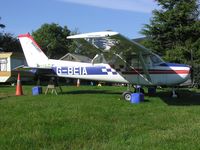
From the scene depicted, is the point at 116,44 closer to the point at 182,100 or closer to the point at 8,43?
the point at 182,100

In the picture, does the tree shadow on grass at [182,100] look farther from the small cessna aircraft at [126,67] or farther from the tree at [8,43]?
the tree at [8,43]

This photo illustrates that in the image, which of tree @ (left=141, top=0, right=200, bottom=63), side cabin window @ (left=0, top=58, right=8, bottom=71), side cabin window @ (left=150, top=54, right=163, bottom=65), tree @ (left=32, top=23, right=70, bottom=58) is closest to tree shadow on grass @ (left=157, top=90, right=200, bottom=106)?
side cabin window @ (left=150, top=54, right=163, bottom=65)

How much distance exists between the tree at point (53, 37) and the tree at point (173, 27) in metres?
42.2

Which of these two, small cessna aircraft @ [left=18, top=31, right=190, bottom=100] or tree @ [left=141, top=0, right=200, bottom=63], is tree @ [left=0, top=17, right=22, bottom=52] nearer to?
tree @ [left=141, top=0, right=200, bottom=63]

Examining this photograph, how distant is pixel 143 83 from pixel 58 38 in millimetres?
61786

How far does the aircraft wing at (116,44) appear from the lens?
12367 millimetres

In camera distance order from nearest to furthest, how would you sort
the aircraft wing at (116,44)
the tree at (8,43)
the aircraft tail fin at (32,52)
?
1. the aircraft wing at (116,44)
2. the aircraft tail fin at (32,52)
3. the tree at (8,43)

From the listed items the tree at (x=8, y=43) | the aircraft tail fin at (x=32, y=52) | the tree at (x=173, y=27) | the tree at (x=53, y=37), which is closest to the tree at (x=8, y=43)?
the tree at (x=8, y=43)

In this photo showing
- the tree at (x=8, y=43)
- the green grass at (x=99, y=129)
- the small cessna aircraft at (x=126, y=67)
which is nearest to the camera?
the green grass at (x=99, y=129)

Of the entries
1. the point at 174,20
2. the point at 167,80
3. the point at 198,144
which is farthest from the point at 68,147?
the point at 174,20

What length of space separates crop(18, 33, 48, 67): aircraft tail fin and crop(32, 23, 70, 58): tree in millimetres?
52186

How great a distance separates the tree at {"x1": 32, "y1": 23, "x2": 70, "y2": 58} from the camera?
7325cm

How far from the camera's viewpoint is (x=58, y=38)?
77250 millimetres

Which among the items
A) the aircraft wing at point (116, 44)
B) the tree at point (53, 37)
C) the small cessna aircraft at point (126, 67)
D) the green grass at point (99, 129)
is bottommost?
the green grass at point (99, 129)
